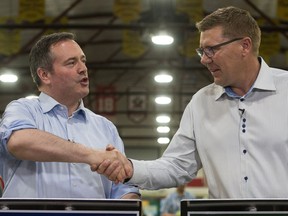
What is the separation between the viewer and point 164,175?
11.7ft

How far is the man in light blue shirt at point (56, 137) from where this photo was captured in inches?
130

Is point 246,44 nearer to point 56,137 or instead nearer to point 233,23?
point 233,23

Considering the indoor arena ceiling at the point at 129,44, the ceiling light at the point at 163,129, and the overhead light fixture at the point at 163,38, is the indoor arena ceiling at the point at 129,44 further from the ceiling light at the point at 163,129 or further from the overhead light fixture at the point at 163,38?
the overhead light fixture at the point at 163,38

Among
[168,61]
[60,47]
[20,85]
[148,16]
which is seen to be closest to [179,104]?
[168,61]

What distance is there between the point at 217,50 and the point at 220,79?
17 cm

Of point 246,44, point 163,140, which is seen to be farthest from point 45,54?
point 163,140

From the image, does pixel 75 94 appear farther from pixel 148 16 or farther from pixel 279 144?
pixel 148 16

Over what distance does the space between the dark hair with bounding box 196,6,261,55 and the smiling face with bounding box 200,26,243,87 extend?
→ 0.03 metres

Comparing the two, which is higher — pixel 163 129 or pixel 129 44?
pixel 163 129

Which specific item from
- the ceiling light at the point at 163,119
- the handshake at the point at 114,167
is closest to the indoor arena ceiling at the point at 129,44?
the ceiling light at the point at 163,119

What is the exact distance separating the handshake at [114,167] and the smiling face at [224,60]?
0.69 metres

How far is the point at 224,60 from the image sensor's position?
358 cm

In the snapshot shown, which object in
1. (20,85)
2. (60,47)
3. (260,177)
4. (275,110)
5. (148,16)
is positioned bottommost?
A: (260,177)

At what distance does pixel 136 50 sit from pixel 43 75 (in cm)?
1009
